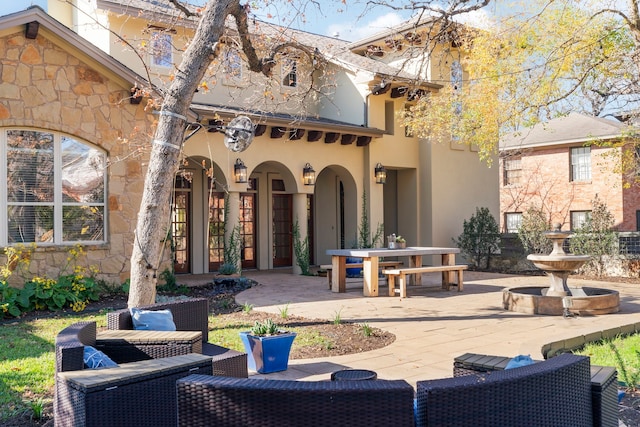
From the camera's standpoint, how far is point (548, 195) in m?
25.0

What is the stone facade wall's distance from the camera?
10.2 metres

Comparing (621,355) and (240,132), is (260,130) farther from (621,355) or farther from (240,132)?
(621,355)

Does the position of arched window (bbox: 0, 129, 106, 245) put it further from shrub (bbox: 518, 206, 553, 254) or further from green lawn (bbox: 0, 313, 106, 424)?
shrub (bbox: 518, 206, 553, 254)

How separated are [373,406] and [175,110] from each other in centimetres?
529

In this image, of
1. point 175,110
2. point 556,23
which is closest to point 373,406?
point 175,110

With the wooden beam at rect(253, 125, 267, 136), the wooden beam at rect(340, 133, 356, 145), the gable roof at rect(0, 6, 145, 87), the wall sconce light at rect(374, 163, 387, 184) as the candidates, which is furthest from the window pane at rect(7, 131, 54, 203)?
the wall sconce light at rect(374, 163, 387, 184)

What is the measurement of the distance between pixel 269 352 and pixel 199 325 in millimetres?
710

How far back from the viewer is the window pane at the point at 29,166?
10.2m

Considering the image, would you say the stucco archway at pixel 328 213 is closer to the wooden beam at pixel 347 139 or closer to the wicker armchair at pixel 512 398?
the wooden beam at pixel 347 139

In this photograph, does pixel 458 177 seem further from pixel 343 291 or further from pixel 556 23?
pixel 343 291

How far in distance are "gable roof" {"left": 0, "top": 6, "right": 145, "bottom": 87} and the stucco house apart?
2 centimetres

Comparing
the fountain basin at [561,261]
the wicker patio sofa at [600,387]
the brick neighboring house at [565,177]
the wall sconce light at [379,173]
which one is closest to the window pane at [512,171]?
the brick neighboring house at [565,177]

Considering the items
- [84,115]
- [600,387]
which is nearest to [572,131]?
[84,115]

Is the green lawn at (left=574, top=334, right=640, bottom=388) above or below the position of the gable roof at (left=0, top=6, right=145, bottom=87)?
below
